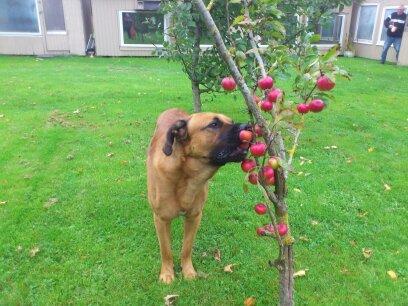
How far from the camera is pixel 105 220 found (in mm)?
4738

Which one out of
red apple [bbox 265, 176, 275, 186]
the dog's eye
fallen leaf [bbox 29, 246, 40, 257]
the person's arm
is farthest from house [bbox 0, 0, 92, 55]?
red apple [bbox 265, 176, 275, 186]

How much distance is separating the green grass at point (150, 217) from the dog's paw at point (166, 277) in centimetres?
7

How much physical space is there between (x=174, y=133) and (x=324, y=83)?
1.42 metres

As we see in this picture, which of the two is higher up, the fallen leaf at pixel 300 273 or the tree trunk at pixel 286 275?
the tree trunk at pixel 286 275

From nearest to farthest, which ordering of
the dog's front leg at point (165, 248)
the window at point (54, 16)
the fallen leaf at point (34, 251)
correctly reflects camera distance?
the dog's front leg at point (165, 248) → the fallen leaf at point (34, 251) → the window at point (54, 16)

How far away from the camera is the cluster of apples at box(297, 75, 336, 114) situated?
2.02m

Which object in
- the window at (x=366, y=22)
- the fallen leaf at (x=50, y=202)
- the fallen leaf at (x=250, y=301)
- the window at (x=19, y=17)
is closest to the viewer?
the fallen leaf at (x=250, y=301)

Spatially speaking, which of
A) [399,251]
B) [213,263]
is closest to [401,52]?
[399,251]

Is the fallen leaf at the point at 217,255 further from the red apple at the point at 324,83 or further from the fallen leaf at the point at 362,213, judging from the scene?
the red apple at the point at 324,83

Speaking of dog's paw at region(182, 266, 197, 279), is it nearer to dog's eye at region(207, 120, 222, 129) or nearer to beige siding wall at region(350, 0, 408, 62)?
dog's eye at region(207, 120, 222, 129)

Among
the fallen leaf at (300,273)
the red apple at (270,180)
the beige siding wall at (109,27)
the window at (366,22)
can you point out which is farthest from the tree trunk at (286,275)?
the window at (366,22)

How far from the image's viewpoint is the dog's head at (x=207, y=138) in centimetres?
296

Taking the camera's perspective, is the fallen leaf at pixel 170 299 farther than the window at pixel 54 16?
No

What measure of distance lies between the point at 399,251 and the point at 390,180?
1.90 metres
